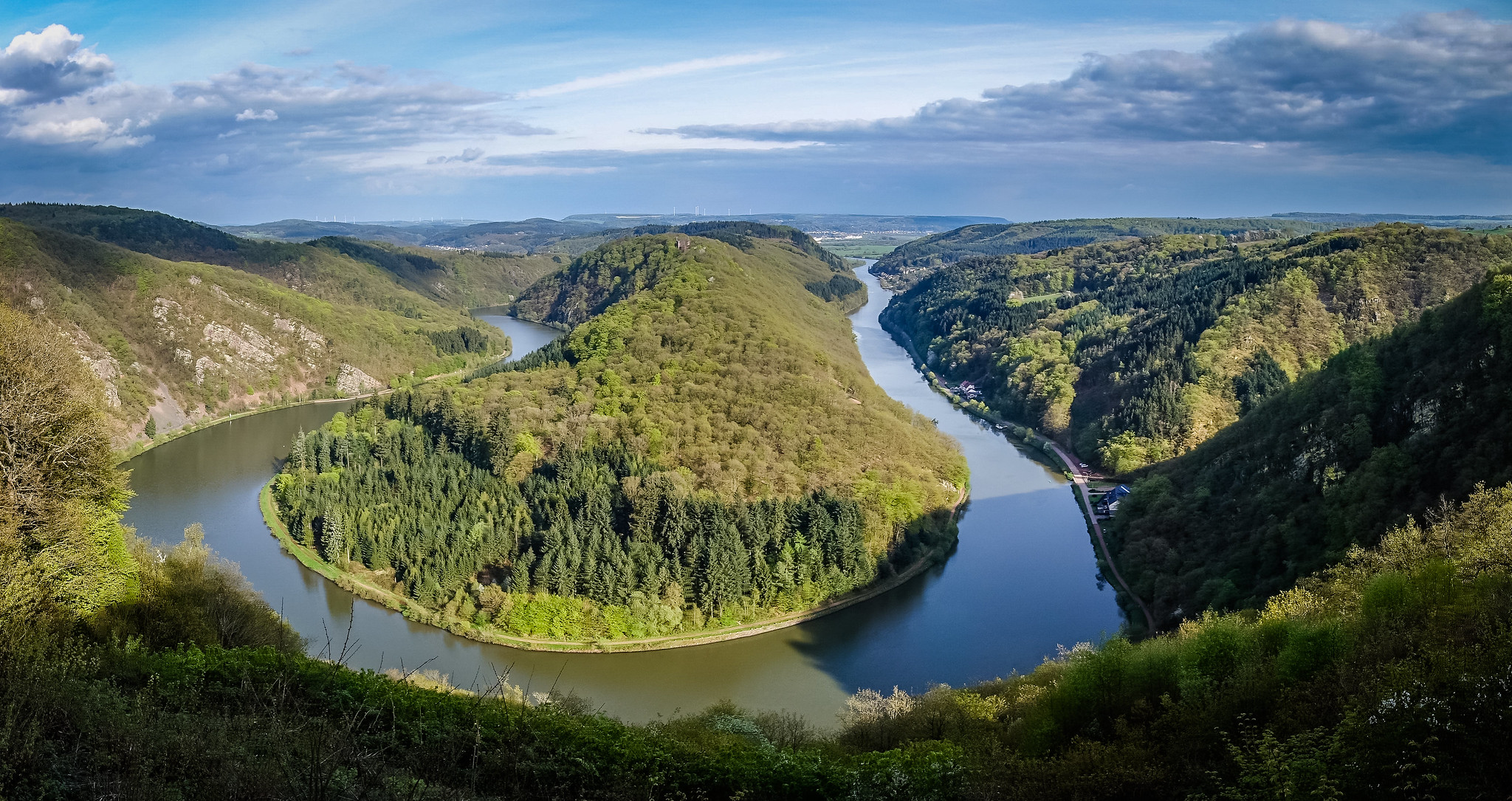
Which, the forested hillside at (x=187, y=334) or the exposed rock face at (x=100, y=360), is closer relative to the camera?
the exposed rock face at (x=100, y=360)

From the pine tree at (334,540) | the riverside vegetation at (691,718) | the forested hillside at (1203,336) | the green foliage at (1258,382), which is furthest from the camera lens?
the forested hillside at (1203,336)

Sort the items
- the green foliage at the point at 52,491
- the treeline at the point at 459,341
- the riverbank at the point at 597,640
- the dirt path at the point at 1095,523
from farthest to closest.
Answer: the treeline at the point at 459,341 → the dirt path at the point at 1095,523 → the riverbank at the point at 597,640 → the green foliage at the point at 52,491

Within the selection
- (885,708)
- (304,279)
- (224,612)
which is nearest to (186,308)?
(304,279)

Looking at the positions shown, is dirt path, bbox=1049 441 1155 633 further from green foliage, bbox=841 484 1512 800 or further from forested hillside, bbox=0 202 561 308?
forested hillside, bbox=0 202 561 308

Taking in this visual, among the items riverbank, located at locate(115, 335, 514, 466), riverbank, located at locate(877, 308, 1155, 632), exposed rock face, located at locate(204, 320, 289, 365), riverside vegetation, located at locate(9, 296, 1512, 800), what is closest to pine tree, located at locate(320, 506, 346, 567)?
riverside vegetation, located at locate(9, 296, 1512, 800)

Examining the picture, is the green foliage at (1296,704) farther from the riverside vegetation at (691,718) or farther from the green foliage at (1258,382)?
the green foliage at (1258,382)

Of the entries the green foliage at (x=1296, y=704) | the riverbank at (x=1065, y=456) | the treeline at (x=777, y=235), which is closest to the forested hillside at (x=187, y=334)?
the riverbank at (x=1065, y=456)
